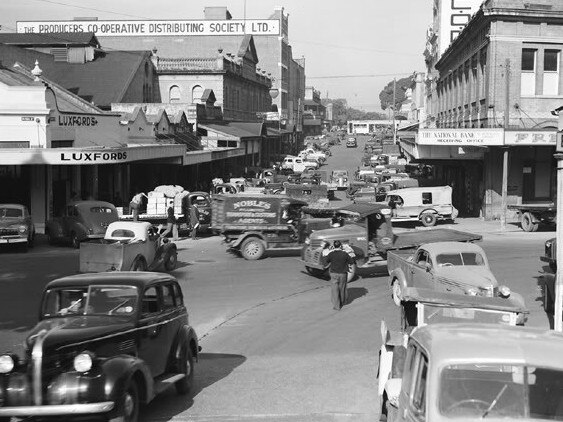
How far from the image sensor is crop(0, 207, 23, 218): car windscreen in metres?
30.5

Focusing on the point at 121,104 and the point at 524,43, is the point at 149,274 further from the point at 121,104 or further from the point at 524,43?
the point at 121,104

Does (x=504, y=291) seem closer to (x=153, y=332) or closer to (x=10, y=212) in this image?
(x=153, y=332)

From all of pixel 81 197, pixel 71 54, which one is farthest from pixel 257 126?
pixel 81 197

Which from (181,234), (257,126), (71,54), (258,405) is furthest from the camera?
(257,126)

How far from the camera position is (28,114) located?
39.0 metres

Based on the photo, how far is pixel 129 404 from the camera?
31.8 ft

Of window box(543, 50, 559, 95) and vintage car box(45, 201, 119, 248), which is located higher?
window box(543, 50, 559, 95)

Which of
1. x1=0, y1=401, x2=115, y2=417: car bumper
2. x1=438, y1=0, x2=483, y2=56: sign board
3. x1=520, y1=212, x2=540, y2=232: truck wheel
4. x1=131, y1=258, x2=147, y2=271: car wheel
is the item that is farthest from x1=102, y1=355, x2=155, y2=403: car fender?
x1=438, y1=0, x2=483, y2=56: sign board

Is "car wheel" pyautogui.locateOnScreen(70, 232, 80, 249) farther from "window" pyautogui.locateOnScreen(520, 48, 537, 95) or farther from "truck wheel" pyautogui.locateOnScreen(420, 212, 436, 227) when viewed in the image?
"window" pyautogui.locateOnScreen(520, 48, 537, 95)

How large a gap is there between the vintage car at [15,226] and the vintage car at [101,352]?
19.2m

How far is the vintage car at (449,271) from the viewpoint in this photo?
17891 mm

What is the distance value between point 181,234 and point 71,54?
3494cm

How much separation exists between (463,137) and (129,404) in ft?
109

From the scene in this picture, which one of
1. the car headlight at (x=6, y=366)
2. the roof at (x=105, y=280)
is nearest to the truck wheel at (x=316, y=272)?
the roof at (x=105, y=280)
